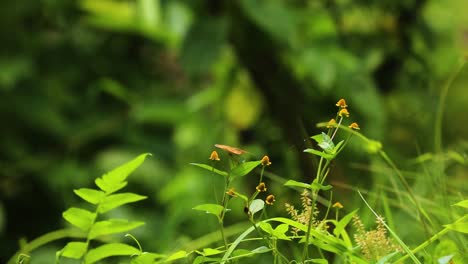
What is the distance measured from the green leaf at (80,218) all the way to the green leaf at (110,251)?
3 cm

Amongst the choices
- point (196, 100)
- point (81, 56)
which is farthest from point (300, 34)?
point (81, 56)

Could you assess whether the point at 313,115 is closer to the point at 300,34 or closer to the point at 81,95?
the point at 300,34

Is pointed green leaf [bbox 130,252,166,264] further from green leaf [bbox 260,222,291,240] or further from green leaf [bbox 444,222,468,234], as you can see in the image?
green leaf [bbox 444,222,468,234]

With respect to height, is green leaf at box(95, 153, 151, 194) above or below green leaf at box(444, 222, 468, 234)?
above

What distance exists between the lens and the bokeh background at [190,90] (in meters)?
1.77

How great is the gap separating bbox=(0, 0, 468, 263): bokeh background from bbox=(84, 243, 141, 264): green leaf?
2.38 ft

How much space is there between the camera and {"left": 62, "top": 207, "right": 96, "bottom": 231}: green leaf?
0.64 m

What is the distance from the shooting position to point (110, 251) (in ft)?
2.02

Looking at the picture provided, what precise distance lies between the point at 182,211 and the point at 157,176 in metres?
0.57

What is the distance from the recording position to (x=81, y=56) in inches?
104

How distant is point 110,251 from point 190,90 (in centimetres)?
217

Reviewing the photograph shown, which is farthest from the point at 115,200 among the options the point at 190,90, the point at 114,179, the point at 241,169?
the point at 190,90

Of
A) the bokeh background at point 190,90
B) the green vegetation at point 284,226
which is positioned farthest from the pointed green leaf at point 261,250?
the bokeh background at point 190,90

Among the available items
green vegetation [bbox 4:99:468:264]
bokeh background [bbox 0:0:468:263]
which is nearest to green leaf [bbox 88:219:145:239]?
green vegetation [bbox 4:99:468:264]
